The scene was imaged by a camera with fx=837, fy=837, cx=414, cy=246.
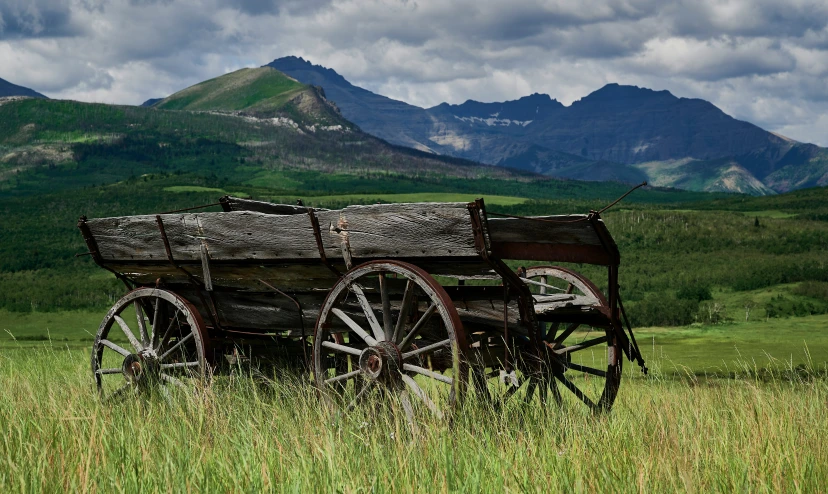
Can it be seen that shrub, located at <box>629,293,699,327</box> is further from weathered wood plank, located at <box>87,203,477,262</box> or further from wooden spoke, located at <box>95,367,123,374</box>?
weathered wood plank, located at <box>87,203,477,262</box>

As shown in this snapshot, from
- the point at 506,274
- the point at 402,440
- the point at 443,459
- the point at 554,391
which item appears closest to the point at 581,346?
the point at 554,391

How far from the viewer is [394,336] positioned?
18.9 ft

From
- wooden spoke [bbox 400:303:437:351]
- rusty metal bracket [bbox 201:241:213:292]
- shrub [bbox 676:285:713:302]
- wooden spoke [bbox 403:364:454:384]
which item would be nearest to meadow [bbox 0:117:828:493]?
wooden spoke [bbox 403:364:454:384]

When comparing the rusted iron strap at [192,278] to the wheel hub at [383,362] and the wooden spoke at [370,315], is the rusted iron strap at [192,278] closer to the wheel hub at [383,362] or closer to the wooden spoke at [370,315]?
the wooden spoke at [370,315]

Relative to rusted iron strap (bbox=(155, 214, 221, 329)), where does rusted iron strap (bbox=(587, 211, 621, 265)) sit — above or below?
above

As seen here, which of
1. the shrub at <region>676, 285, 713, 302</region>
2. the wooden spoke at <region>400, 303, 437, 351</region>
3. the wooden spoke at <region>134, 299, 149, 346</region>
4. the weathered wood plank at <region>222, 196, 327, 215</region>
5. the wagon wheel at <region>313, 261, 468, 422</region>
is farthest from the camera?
the shrub at <region>676, 285, 713, 302</region>

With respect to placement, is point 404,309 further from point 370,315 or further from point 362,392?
point 362,392

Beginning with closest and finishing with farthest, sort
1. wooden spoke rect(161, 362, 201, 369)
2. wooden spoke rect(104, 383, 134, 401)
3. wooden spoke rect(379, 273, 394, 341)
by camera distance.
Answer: wooden spoke rect(379, 273, 394, 341) → wooden spoke rect(161, 362, 201, 369) → wooden spoke rect(104, 383, 134, 401)

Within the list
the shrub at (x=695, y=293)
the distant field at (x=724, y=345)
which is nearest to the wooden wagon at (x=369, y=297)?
the distant field at (x=724, y=345)

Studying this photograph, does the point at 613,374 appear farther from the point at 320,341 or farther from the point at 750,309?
the point at 750,309

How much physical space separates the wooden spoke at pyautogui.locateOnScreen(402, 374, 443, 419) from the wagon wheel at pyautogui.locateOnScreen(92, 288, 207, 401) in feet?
6.70

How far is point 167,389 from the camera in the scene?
22.4 ft

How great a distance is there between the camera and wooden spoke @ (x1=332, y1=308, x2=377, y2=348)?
5855mm

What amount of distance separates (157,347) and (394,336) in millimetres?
2763
